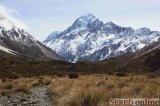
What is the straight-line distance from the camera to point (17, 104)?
2092 cm

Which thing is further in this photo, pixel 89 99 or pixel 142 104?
pixel 89 99

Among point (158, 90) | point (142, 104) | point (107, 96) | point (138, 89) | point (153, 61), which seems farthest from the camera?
point (153, 61)

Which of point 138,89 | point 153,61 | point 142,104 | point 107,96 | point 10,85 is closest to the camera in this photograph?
point 142,104

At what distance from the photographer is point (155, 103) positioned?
15.5 meters

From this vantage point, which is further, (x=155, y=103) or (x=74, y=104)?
(x=74, y=104)

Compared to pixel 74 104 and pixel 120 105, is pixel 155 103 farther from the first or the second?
pixel 74 104

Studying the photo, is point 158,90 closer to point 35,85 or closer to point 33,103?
point 33,103

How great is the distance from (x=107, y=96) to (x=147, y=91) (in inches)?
117

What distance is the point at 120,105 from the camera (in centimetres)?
1518

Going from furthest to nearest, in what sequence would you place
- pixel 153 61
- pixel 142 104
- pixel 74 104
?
pixel 153 61, pixel 74 104, pixel 142 104

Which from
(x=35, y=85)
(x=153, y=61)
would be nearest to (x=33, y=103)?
(x=35, y=85)

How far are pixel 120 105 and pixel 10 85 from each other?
66.4ft

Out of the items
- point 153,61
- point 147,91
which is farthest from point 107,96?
point 153,61

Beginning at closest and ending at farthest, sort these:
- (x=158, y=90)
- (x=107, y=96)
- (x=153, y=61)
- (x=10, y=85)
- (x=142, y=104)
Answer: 1. (x=142, y=104)
2. (x=107, y=96)
3. (x=158, y=90)
4. (x=10, y=85)
5. (x=153, y=61)
